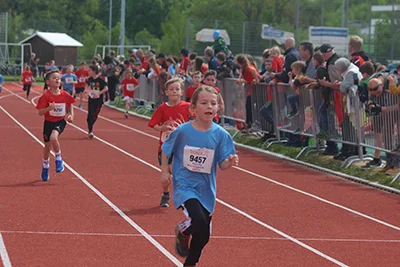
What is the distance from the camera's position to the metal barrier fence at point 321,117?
13.9 meters

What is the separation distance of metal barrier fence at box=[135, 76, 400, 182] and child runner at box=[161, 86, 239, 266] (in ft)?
22.0

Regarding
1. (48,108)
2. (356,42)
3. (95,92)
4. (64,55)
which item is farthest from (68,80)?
(64,55)

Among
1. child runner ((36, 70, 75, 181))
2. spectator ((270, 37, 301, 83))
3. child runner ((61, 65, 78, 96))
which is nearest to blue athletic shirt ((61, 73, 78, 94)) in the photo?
child runner ((61, 65, 78, 96))

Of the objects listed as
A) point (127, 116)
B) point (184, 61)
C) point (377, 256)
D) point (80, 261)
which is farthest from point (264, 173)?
point (127, 116)

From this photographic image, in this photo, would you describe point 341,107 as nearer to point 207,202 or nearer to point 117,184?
point 117,184

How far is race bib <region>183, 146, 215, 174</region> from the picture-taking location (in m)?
7.28

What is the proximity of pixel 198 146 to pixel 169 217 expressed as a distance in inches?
126

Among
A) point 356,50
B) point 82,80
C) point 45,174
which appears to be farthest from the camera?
point 82,80

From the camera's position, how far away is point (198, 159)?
7277mm

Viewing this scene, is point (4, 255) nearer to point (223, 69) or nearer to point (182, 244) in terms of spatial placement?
point (182, 244)

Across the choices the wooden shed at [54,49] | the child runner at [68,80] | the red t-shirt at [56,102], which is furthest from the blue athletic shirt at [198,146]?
the wooden shed at [54,49]

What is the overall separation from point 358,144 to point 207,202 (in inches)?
320

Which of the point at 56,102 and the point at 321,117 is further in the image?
the point at 321,117

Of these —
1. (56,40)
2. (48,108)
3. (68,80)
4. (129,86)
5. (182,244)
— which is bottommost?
Result: (182,244)
